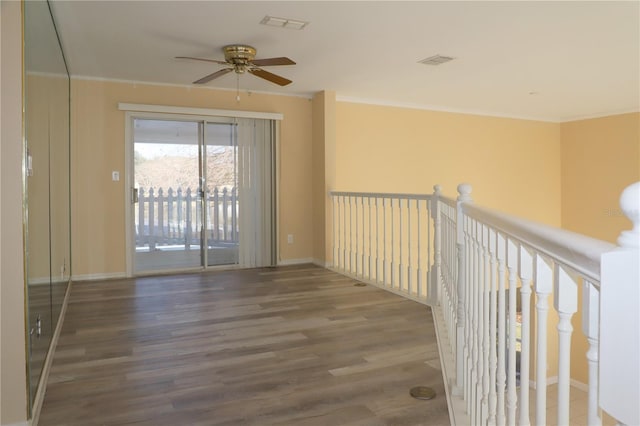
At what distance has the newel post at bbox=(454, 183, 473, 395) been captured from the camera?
6.79 feet

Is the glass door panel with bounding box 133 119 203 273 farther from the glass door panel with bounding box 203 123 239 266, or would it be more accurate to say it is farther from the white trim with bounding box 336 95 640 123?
the white trim with bounding box 336 95 640 123

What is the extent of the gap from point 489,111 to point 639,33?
3.54 m

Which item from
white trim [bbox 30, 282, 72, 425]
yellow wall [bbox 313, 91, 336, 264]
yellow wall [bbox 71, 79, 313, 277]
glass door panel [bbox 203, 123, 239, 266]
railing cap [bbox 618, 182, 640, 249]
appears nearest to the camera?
railing cap [bbox 618, 182, 640, 249]

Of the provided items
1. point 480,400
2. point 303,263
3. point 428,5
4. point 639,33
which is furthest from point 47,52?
point 639,33

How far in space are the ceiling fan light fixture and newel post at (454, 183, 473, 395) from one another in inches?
82.9

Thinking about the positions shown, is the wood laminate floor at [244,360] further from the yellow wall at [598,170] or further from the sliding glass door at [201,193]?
the yellow wall at [598,170]

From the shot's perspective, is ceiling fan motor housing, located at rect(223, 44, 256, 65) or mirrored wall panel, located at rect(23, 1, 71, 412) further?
ceiling fan motor housing, located at rect(223, 44, 256, 65)

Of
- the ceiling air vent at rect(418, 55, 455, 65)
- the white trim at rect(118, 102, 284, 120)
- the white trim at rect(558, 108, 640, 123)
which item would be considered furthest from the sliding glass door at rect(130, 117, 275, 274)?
the white trim at rect(558, 108, 640, 123)

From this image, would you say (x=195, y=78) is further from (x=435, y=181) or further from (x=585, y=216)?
(x=585, y=216)

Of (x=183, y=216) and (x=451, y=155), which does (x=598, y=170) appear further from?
(x=183, y=216)

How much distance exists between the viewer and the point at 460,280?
2.16 metres

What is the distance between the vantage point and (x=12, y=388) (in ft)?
6.32

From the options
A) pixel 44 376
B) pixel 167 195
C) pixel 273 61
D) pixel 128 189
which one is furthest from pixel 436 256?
pixel 128 189

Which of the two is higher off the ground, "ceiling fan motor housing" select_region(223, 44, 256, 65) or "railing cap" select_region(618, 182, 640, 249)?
"ceiling fan motor housing" select_region(223, 44, 256, 65)
